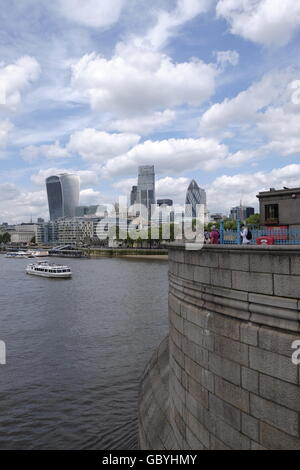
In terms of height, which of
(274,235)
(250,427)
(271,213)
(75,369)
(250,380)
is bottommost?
(75,369)

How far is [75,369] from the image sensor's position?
23.5 m

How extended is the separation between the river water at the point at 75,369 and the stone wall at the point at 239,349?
7705mm

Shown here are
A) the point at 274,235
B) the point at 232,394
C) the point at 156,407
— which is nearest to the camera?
the point at 232,394

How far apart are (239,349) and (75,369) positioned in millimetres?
17351

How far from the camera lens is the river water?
1708cm

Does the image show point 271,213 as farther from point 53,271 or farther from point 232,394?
point 53,271

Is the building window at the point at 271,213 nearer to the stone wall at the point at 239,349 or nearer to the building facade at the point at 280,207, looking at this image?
the building facade at the point at 280,207

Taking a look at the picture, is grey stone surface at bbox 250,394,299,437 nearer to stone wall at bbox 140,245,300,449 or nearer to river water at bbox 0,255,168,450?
stone wall at bbox 140,245,300,449

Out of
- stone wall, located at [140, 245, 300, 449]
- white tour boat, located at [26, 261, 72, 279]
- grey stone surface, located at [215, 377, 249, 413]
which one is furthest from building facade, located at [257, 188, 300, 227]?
white tour boat, located at [26, 261, 72, 279]

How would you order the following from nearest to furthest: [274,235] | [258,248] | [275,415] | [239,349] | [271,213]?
1. [275,415]
2. [258,248]
3. [239,349]
4. [274,235]
5. [271,213]

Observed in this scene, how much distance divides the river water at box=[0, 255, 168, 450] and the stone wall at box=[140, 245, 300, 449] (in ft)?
25.3

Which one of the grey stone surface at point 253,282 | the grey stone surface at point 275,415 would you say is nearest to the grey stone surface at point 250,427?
the grey stone surface at point 275,415

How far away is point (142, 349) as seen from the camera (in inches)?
1043

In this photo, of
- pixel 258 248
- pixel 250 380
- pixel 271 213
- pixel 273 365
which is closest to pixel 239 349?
pixel 250 380
